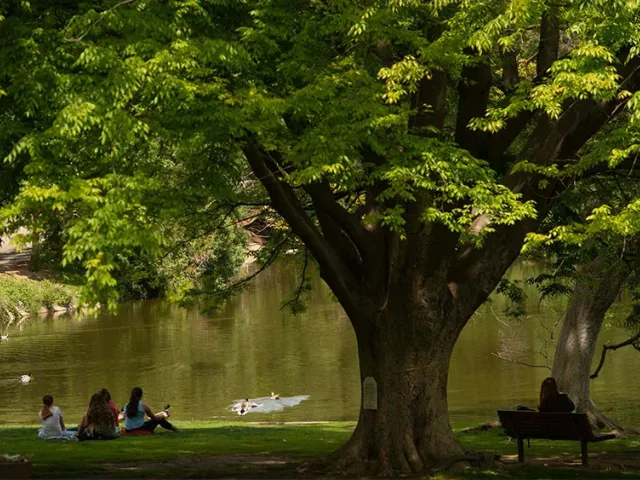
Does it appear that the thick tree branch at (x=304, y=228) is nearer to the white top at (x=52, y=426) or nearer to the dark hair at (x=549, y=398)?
the dark hair at (x=549, y=398)

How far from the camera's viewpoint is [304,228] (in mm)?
14273

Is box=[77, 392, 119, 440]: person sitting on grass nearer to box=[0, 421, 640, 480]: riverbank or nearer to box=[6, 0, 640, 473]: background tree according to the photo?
box=[0, 421, 640, 480]: riverbank

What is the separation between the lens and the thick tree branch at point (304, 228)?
1391 cm

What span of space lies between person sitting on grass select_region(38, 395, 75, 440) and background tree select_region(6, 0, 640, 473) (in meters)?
5.77

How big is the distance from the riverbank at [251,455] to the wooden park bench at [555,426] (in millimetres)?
402

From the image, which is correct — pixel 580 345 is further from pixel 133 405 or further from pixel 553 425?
pixel 133 405

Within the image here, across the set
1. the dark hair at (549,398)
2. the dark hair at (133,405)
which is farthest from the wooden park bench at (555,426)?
the dark hair at (133,405)

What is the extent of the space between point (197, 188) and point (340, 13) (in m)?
2.72

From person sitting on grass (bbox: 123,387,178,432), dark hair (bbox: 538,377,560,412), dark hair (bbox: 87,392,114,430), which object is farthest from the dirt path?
dark hair (bbox: 538,377,560,412)

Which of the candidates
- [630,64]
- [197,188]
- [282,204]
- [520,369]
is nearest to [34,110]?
[197,188]

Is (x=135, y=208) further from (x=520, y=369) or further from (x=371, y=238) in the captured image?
(x=520, y=369)

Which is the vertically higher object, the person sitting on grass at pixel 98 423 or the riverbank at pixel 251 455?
the person sitting on grass at pixel 98 423

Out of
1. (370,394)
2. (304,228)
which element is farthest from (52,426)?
(304,228)

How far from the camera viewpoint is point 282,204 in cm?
1412
